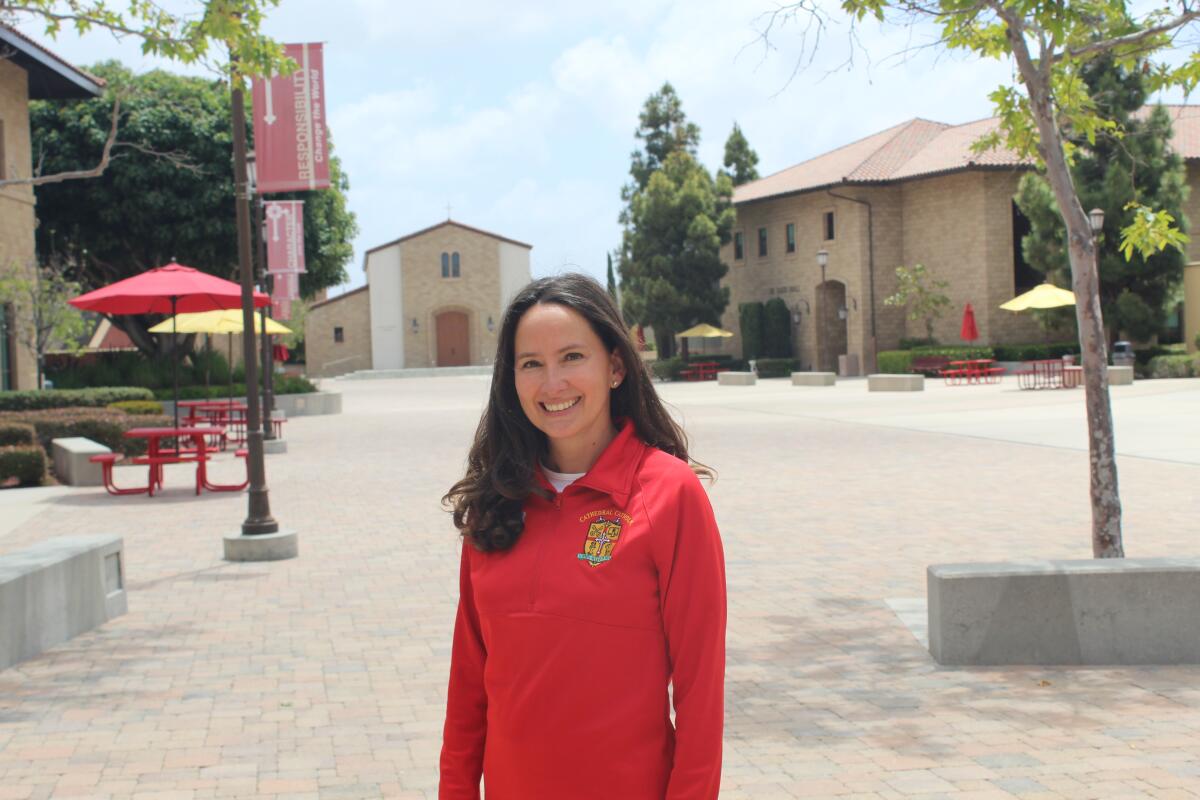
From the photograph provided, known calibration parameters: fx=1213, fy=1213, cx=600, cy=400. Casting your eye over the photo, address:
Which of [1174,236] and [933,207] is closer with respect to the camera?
[1174,236]

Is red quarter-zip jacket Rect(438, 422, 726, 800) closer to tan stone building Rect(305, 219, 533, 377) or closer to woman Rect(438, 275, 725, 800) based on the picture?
woman Rect(438, 275, 725, 800)

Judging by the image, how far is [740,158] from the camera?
61.3 meters

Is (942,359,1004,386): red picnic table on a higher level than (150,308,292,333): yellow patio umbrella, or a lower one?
lower

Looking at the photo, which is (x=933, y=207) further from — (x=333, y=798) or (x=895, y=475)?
(x=333, y=798)

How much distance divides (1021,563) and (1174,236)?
239 centimetres

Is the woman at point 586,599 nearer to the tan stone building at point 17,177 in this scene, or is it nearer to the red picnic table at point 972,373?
the tan stone building at point 17,177

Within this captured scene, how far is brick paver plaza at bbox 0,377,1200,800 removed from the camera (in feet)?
14.4

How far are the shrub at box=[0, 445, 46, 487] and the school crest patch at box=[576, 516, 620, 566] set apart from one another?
14211mm

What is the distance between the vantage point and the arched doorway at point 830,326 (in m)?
46.0

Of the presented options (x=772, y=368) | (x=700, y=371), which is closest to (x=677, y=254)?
(x=700, y=371)

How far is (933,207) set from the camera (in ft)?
142

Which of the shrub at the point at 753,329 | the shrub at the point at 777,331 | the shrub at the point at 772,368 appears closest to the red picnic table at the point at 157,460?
the shrub at the point at 772,368

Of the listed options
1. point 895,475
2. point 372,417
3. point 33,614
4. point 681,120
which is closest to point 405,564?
point 33,614

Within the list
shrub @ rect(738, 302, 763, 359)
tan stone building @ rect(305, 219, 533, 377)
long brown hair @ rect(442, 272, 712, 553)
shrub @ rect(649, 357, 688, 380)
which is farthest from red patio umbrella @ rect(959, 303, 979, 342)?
long brown hair @ rect(442, 272, 712, 553)
